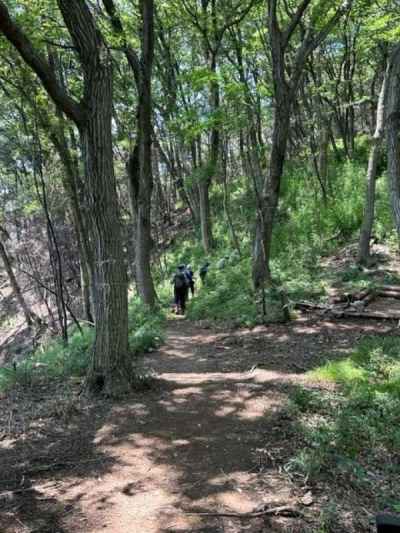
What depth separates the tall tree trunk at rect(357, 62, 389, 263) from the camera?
418 inches

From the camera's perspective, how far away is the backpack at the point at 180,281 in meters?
12.4

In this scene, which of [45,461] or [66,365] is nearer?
[45,461]

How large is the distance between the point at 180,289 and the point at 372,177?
630 cm

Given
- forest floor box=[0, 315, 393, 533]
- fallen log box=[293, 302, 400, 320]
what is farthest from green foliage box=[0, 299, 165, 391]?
fallen log box=[293, 302, 400, 320]

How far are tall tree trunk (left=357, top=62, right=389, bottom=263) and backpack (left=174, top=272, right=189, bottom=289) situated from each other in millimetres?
5098

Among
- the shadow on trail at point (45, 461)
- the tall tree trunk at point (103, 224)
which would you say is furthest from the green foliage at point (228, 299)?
the shadow on trail at point (45, 461)

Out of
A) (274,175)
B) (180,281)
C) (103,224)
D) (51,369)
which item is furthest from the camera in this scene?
(180,281)

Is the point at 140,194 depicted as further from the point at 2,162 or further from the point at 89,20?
the point at 2,162

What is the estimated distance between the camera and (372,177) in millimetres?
10867

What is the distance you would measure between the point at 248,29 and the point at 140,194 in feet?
32.4

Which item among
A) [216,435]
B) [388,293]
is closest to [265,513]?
[216,435]

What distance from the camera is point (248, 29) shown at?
16781mm

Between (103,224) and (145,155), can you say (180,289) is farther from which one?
(103,224)

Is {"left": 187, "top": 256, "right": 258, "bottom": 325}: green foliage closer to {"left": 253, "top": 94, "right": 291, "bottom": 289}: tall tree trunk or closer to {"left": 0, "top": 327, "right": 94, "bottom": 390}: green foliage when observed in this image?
{"left": 253, "top": 94, "right": 291, "bottom": 289}: tall tree trunk
